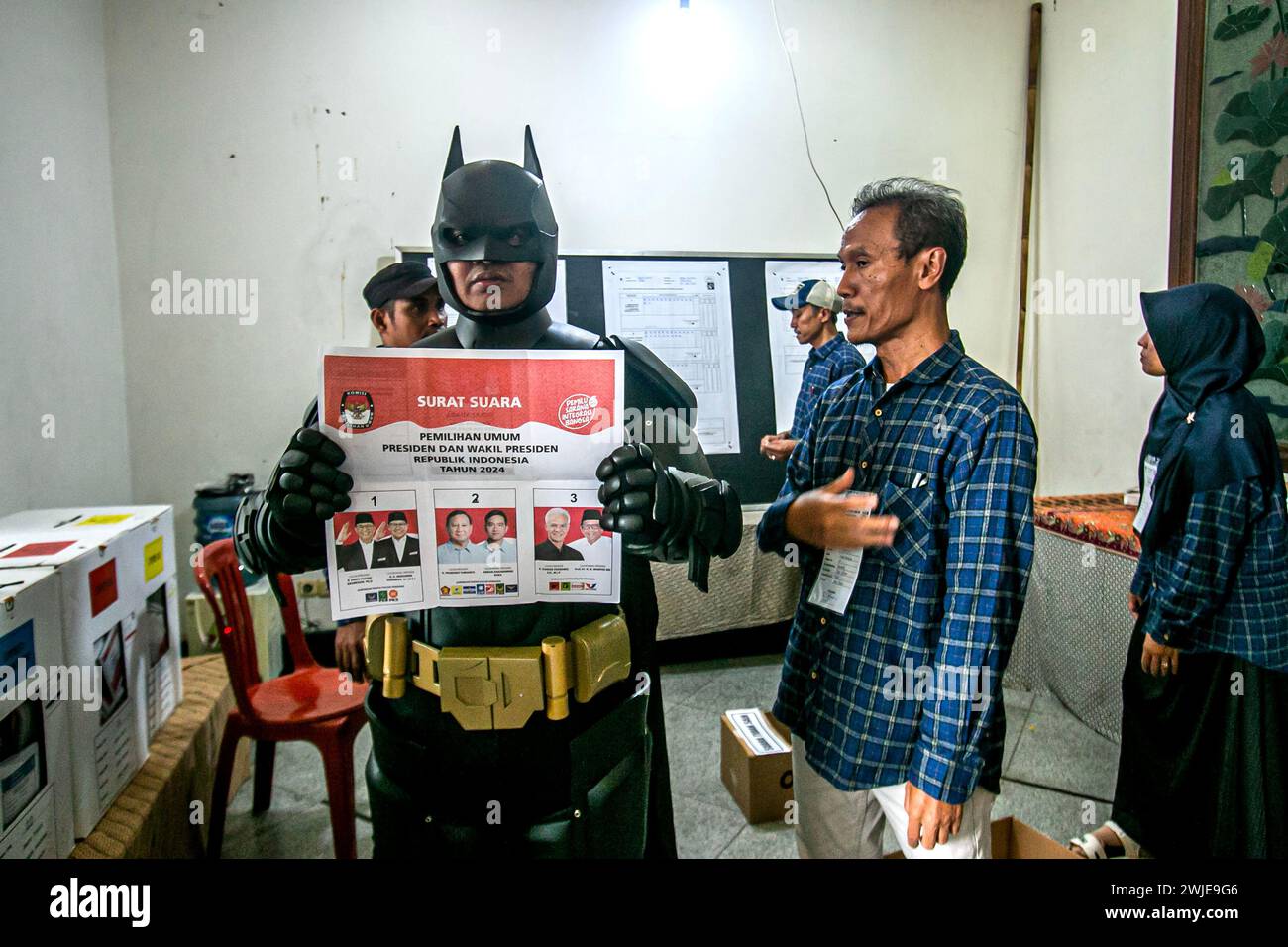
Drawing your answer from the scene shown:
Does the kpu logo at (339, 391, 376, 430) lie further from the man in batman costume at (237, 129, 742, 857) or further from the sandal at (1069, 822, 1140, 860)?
the sandal at (1069, 822, 1140, 860)

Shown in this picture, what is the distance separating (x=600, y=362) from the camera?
89 cm

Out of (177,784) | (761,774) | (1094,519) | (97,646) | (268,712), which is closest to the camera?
(97,646)

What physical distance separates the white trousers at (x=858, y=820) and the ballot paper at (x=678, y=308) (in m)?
1.15

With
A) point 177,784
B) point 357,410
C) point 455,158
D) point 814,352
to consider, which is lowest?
point 177,784

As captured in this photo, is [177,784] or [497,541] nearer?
[497,541]

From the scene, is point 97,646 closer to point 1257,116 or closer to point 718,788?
point 718,788

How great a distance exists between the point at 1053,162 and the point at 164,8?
200cm

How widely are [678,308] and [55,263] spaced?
1593 mm

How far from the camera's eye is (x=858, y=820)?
1044mm

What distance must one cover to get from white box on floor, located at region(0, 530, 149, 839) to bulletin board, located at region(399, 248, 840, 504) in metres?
1.38

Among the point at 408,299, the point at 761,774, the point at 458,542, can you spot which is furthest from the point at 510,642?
the point at 408,299

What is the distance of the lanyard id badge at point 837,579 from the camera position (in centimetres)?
100

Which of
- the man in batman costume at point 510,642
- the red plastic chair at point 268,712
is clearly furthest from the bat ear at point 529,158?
the red plastic chair at point 268,712

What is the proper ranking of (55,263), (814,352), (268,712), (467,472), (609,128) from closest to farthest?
(467,472)
(55,263)
(268,712)
(609,128)
(814,352)
